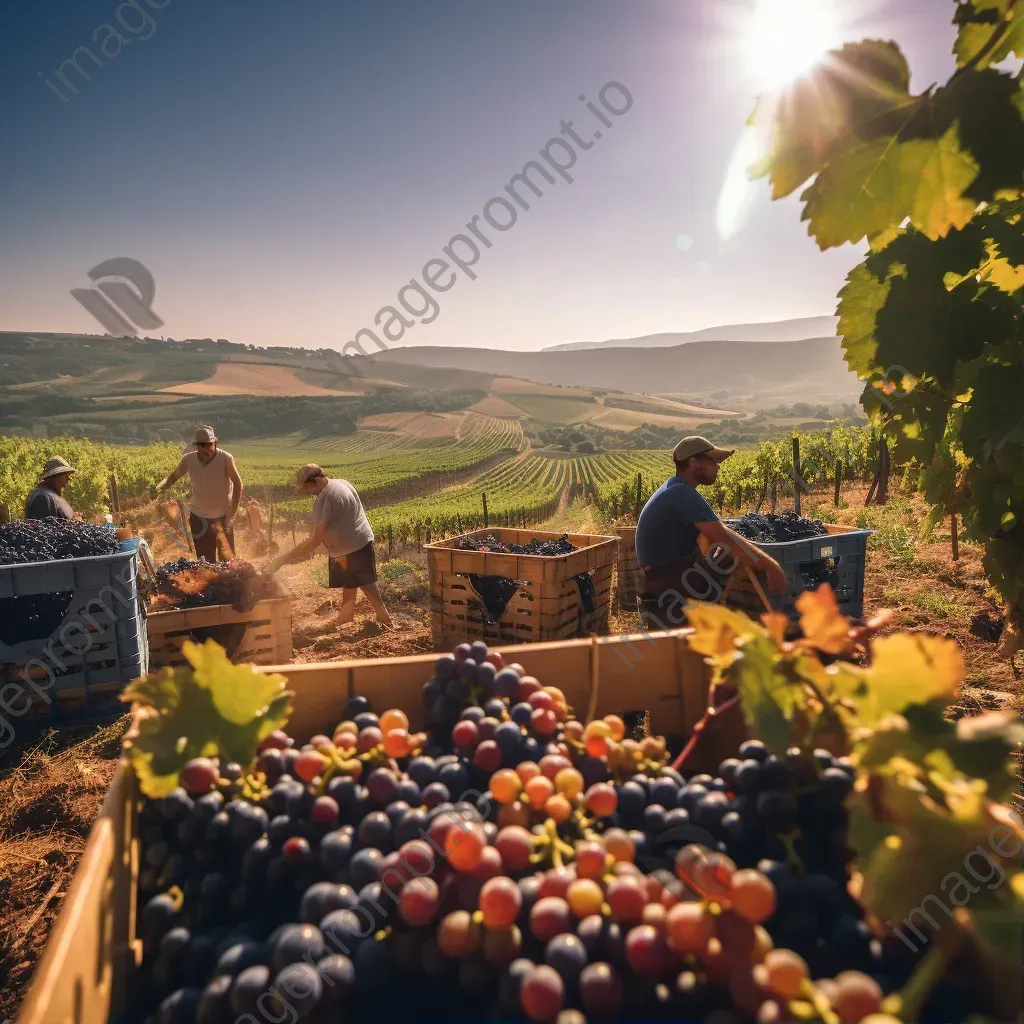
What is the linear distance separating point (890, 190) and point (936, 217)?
0.13 m

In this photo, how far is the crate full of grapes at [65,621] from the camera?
4316 mm

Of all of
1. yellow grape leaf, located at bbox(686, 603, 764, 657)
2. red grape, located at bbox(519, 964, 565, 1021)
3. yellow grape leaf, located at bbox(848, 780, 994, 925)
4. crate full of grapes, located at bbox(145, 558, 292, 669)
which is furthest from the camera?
crate full of grapes, located at bbox(145, 558, 292, 669)

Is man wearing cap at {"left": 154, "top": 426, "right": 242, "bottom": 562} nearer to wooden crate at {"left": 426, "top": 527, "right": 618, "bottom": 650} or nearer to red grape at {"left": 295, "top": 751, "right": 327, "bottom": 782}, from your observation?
wooden crate at {"left": 426, "top": 527, "right": 618, "bottom": 650}

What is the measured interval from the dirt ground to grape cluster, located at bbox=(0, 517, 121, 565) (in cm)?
117

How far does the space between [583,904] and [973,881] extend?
48 cm

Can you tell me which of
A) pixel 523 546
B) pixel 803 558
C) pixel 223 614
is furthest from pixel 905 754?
pixel 523 546

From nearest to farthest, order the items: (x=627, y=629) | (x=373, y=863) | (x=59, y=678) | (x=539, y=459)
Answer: (x=373, y=863), (x=59, y=678), (x=627, y=629), (x=539, y=459)

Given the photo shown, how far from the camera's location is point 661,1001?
0.85m

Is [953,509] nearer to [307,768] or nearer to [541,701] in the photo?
[541,701]

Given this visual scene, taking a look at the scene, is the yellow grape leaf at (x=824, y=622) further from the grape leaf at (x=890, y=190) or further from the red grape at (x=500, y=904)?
the grape leaf at (x=890, y=190)

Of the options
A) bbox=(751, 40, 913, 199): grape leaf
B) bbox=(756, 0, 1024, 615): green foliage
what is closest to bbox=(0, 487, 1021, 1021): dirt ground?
bbox=(756, 0, 1024, 615): green foliage

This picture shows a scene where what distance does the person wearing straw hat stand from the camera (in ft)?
18.4

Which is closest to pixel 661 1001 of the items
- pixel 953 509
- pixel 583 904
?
pixel 583 904

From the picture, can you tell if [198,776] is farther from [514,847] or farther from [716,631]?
[716,631]
